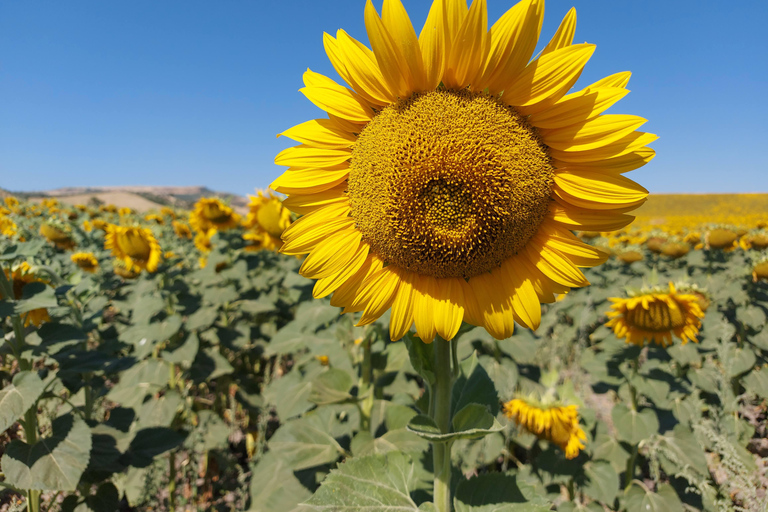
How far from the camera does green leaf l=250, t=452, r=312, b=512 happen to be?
7.90ft

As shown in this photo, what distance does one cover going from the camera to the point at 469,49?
3.17ft

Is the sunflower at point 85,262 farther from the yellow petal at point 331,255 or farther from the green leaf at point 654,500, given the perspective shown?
the green leaf at point 654,500

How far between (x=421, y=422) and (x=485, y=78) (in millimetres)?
1021

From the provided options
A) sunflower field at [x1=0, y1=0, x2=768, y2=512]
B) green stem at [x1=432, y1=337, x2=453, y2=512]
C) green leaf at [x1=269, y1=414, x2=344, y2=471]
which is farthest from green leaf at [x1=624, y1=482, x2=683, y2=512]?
green stem at [x1=432, y1=337, x2=453, y2=512]

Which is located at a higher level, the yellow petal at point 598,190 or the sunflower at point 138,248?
the yellow petal at point 598,190

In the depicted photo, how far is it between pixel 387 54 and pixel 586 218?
68 cm

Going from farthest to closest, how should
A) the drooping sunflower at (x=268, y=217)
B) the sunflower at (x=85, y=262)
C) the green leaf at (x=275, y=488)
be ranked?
the sunflower at (x=85, y=262) < the drooping sunflower at (x=268, y=217) < the green leaf at (x=275, y=488)

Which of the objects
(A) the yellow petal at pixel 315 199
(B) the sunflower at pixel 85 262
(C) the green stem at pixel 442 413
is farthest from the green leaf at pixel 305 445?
(B) the sunflower at pixel 85 262

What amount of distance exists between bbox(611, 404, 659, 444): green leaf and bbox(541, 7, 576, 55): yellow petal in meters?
3.15

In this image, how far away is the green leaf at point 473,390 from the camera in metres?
1.42

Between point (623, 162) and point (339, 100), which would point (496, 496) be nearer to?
point (623, 162)

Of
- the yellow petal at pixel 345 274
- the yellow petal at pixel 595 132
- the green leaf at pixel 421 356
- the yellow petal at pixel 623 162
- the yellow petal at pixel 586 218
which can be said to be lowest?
the green leaf at pixel 421 356

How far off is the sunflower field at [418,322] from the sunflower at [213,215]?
1.23 m

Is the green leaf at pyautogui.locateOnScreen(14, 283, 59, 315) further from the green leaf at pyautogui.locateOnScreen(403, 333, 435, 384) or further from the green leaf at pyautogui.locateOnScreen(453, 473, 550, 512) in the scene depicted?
the green leaf at pyautogui.locateOnScreen(453, 473, 550, 512)
